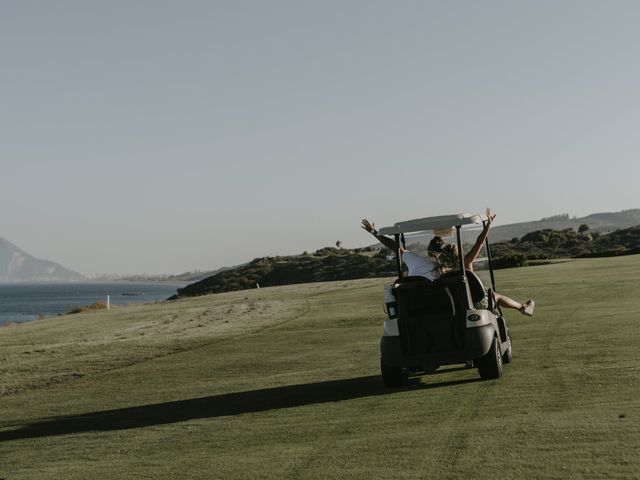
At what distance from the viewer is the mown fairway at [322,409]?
23.6 feet

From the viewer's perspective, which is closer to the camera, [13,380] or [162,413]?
[162,413]

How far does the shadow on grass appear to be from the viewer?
10.7 metres

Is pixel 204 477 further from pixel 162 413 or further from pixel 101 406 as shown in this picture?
pixel 101 406

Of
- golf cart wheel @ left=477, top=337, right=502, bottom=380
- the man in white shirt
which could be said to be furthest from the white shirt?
golf cart wheel @ left=477, top=337, right=502, bottom=380

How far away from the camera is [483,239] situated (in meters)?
11.8

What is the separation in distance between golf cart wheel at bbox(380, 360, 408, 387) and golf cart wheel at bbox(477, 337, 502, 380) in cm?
104

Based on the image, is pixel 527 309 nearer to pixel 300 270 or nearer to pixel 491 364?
pixel 491 364

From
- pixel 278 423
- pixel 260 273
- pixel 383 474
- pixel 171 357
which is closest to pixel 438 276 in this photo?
pixel 278 423

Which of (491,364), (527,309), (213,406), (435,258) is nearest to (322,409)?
(213,406)

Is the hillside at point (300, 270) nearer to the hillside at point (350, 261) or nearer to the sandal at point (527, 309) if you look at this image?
the hillside at point (350, 261)

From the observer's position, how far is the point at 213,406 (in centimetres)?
1141

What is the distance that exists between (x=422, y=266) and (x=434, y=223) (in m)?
0.63

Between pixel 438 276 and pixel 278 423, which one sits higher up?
pixel 438 276

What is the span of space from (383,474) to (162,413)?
→ 200 inches
